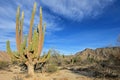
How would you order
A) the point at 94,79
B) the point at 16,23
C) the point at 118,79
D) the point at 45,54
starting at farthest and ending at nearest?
1. the point at 45,54
2. the point at 16,23
3. the point at 94,79
4. the point at 118,79

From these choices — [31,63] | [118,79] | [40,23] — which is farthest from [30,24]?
[118,79]

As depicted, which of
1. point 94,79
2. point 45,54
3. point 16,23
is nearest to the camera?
point 94,79

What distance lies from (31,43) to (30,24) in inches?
63.8

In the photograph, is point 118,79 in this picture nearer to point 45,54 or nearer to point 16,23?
point 45,54

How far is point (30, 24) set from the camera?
13742 millimetres

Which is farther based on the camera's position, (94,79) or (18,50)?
(18,50)

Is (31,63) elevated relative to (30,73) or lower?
elevated

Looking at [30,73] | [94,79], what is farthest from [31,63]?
[94,79]

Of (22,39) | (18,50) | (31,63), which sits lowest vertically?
(31,63)

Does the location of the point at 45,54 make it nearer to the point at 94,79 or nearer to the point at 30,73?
the point at 30,73

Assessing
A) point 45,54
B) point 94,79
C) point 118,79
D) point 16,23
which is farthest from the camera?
point 45,54

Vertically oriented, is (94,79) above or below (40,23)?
below

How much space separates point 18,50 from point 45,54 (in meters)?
2.79

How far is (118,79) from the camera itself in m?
12.1
